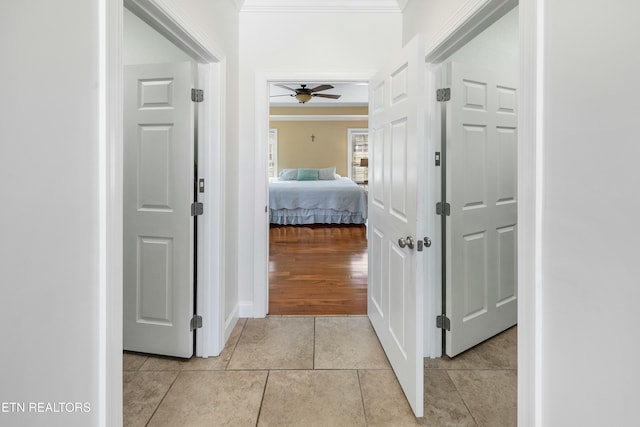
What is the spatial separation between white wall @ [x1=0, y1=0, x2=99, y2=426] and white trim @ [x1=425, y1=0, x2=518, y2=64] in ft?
4.83

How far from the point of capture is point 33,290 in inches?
34.8

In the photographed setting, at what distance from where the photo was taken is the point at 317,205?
6906mm

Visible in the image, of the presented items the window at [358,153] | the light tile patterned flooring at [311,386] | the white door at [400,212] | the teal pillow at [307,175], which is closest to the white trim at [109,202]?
the light tile patterned flooring at [311,386]

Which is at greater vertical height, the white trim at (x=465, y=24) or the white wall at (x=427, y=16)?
the white wall at (x=427, y=16)

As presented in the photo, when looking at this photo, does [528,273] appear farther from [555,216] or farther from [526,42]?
[526,42]

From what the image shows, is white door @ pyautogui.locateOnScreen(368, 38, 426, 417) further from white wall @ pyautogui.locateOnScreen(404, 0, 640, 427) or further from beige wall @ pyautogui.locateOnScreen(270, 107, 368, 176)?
beige wall @ pyautogui.locateOnScreen(270, 107, 368, 176)

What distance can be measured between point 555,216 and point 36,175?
56.5 inches

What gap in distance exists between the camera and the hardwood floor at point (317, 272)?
3.23 meters

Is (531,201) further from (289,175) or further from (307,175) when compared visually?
(289,175)

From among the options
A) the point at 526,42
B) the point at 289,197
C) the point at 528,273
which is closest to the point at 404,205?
the point at 528,273

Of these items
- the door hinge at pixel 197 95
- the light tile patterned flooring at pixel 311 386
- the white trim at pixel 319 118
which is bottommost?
the light tile patterned flooring at pixel 311 386

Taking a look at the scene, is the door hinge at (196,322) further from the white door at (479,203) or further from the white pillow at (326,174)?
the white pillow at (326,174)

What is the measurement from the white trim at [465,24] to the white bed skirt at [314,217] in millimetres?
4916

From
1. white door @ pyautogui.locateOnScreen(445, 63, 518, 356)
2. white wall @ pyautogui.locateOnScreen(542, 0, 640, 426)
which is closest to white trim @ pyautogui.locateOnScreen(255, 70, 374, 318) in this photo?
white door @ pyautogui.locateOnScreen(445, 63, 518, 356)
